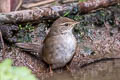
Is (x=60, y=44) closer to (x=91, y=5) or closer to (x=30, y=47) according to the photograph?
(x=30, y=47)

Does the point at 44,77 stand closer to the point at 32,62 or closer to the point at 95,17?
the point at 32,62

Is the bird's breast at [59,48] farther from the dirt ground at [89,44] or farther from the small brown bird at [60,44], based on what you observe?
the dirt ground at [89,44]

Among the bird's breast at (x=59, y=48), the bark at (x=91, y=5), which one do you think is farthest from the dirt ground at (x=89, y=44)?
the bird's breast at (x=59, y=48)

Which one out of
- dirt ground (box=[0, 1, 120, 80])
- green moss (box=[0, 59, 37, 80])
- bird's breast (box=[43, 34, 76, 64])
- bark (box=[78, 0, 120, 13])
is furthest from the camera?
bark (box=[78, 0, 120, 13])

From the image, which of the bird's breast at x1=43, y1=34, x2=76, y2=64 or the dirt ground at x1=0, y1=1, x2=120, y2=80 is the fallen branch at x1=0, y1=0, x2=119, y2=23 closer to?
the dirt ground at x1=0, y1=1, x2=120, y2=80

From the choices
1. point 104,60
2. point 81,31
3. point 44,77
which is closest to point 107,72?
point 104,60

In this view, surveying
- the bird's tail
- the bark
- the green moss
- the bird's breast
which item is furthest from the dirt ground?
the green moss
